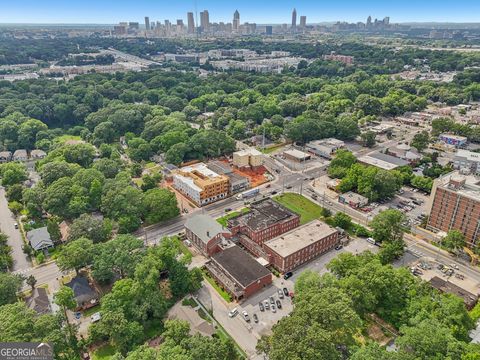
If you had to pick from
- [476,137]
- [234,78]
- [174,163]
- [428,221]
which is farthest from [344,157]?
[234,78]

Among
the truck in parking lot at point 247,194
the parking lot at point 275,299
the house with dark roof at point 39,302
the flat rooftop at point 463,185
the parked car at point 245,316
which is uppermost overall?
the flat rooftop at point 463,185

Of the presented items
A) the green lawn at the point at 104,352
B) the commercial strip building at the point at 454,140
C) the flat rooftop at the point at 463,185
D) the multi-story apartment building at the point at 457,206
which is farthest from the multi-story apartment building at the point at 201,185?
the commercial strip building at the point at 454,140

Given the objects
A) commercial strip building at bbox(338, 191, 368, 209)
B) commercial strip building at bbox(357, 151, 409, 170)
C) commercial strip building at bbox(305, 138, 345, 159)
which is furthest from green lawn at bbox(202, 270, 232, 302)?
commercial strip building at bbox(305, 138, 345, 159)

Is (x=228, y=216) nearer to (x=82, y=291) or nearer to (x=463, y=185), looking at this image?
(x=82, y=291)

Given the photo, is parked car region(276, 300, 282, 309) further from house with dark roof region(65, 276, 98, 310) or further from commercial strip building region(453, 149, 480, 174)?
commercial strip building region(453, 149, 480, 174)

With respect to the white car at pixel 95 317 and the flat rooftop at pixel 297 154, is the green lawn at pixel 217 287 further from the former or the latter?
the flat rooftop at pixel 297 154
